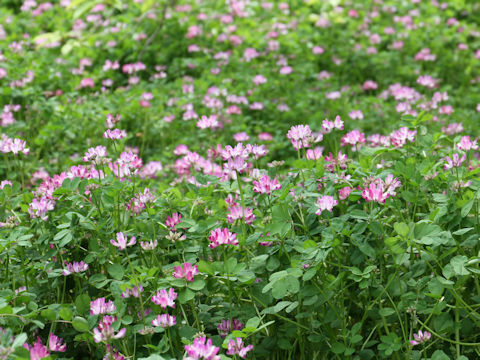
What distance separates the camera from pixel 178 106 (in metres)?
4.49

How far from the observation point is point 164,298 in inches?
68.3

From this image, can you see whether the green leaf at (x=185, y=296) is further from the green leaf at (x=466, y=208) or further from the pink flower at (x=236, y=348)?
the green leaf at (x=466, y=208)

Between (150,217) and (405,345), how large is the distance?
0.95 meters

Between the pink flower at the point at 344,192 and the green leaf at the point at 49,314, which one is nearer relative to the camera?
the green leaf at the point at 49,314

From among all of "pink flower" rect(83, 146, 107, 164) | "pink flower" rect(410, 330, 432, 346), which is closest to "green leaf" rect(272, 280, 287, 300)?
"pink flower" rect(410, 330, 432, 346)

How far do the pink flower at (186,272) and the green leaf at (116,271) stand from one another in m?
0.21

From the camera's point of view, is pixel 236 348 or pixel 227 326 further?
pixel 227 326

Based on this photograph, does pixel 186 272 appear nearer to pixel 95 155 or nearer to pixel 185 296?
pixel 185 296

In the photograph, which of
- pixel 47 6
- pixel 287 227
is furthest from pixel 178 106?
pixel 47 6

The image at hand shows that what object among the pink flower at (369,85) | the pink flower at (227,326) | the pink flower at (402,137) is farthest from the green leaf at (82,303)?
the pink flower at (369,85)

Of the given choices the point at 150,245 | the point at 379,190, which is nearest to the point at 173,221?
the point at 150,245

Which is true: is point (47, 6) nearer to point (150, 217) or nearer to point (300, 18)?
point (300, 18)

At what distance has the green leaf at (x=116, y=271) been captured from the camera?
1.90m

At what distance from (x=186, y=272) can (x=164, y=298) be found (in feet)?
0.37
